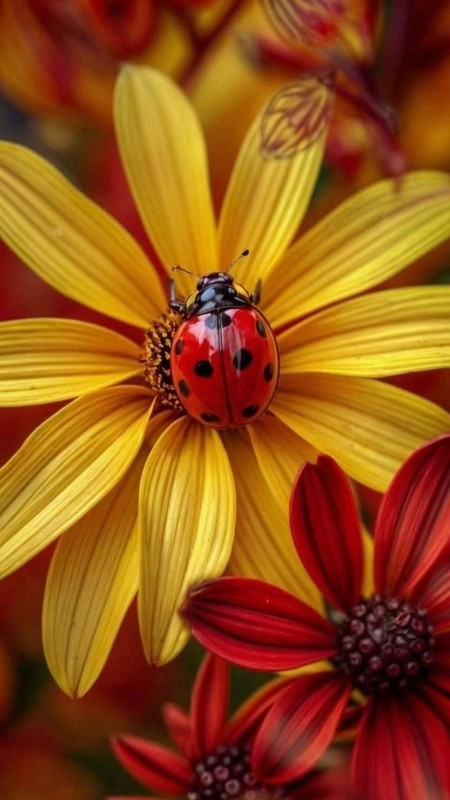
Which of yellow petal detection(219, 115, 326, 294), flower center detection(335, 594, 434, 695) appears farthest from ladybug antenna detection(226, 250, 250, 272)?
flower center detection(335, 594, 434, 695)

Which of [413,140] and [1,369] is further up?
[413,140]

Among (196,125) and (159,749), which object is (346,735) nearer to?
(159,749)

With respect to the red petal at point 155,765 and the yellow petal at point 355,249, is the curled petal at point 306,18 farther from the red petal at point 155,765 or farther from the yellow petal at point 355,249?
the red petal at point 155,765

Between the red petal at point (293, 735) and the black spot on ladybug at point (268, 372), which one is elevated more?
the black spot on ladybug at point (268, 372)

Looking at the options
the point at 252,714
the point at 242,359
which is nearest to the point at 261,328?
the point at 242,359

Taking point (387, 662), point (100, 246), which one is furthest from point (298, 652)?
point (100, 246)

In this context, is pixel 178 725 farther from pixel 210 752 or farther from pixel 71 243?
pixel 71 243

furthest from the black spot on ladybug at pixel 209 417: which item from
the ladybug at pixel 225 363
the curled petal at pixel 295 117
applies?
the curled petal at pixel 295 117
